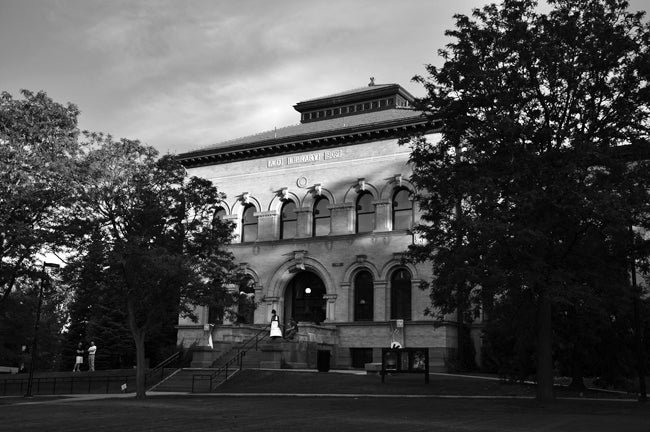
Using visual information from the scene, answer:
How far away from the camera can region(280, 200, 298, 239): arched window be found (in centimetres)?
4338

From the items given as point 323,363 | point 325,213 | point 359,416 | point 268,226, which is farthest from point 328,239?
point 359,416

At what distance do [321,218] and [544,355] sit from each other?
22.8 metres

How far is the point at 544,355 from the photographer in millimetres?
21297

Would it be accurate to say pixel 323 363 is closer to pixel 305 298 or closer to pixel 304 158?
pixel 305 298

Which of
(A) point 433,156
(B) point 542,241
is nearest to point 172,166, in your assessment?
(A) point 433,156

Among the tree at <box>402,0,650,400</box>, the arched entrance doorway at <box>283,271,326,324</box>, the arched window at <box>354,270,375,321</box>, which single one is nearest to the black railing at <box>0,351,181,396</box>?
the arched entrance doorway at <box>283,271,326,324</box>

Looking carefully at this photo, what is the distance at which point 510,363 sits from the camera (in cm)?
2817

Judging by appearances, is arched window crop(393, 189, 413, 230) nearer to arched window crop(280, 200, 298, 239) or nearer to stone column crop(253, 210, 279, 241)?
arched window crop(280, 200, 298, 239)

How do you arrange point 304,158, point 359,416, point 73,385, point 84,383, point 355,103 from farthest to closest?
point 355,103
point 304,158
point 84,383
point 73,385
point 359,416

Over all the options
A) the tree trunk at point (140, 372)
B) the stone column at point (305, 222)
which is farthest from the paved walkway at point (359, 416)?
the stone column at point (305, 222)

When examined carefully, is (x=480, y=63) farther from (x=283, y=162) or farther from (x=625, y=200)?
(x=283, y=162)

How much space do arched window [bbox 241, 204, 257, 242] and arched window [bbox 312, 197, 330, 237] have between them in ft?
13.4

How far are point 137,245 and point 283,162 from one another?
19.6 meters

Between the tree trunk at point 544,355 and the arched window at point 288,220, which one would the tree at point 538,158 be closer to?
the tree trunk at point 544,355
